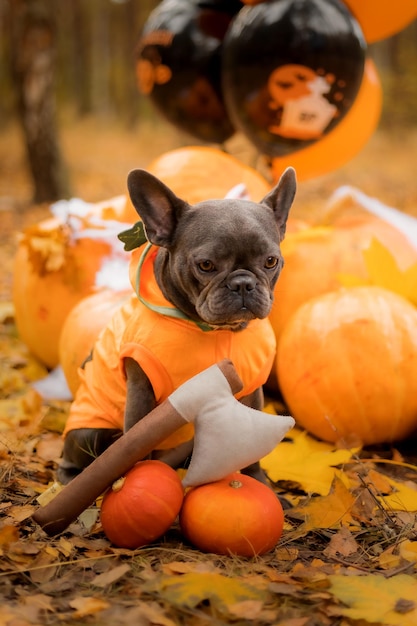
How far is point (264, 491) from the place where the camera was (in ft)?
6.42

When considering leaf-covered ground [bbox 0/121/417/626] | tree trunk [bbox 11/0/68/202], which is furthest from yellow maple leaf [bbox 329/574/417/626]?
tree trunk [bbox 11/0/68/202]

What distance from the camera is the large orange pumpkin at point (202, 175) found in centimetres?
345

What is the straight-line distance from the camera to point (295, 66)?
354 centimetres

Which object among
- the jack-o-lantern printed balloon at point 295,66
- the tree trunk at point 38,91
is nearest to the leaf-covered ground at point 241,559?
the jack-o-lantern printed balloon at point 295,66

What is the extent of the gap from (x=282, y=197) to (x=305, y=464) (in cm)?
98

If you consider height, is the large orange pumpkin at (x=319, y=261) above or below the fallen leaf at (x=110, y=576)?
above

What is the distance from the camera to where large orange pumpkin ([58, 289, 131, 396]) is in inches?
118

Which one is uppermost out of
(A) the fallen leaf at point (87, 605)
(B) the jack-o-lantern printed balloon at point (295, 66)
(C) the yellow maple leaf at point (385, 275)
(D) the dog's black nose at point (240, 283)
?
(B) the jack-o-lantern printed balloon at point (295, 66)

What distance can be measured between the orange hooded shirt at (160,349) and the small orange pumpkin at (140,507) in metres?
0.29

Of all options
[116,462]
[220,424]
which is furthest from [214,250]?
[116,462]

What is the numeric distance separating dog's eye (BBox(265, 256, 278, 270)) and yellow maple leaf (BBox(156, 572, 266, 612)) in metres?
0.81

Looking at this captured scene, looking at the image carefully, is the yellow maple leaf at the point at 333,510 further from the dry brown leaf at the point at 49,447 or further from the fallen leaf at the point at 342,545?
the dry brown leaf at the point at 49,447

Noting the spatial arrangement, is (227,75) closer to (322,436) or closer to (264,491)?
(322,436)

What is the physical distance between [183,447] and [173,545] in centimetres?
42
